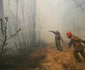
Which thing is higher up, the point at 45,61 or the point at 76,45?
the point at 76,45

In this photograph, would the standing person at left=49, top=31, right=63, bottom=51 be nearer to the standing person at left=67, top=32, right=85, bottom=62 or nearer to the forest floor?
the forest floor

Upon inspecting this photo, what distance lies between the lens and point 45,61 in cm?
813

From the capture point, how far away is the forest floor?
26.0ft

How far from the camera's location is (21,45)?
27.6 ft

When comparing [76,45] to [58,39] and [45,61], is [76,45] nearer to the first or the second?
[58,39]

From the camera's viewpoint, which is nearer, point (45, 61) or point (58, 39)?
point (45, 61)

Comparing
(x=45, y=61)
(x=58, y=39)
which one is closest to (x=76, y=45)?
(x=58, y=39)

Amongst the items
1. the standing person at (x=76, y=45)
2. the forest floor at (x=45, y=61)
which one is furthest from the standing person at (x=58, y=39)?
the standing person at (x=76, y=45)

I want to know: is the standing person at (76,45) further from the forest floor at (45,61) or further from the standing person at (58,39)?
the standing person at (58,39)

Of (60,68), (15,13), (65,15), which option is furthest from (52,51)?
(15,13)

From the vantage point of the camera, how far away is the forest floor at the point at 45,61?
7910mm

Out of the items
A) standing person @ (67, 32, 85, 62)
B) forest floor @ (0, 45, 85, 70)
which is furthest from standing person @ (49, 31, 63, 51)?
standing person @ (67, 32, 85, 62)

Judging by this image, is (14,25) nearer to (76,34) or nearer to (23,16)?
(23,16)

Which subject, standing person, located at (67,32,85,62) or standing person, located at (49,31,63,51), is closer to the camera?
standing person, located at (67,32,85,62)
